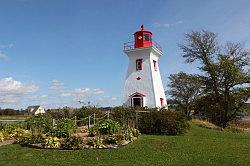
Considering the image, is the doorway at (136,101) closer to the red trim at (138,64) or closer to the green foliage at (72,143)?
the red trim at (138,64)

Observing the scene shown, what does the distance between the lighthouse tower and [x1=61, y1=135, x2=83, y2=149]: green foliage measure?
1650 centimetres

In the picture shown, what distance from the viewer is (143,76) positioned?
3123cm

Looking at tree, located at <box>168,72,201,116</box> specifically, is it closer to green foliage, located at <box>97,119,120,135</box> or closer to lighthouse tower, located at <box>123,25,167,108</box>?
lighthouse tower, located at <box>123,25,167,108</box>

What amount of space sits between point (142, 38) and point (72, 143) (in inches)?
774

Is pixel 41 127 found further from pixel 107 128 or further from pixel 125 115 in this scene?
pixel 125 115

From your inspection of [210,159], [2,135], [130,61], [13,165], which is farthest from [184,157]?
[130,61]

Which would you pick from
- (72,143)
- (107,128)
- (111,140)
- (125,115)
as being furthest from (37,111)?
(72,143)

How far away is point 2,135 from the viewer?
17.2m

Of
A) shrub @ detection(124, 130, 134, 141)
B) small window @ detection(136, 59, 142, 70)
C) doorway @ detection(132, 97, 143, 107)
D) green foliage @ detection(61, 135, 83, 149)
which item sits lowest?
green foliage @ detection(61, 135, 83, 149)

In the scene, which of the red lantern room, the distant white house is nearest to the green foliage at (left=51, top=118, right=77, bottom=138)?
the distant white house

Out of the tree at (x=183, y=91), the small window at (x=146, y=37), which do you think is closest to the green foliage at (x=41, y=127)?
the small window at (x=146, y=37)

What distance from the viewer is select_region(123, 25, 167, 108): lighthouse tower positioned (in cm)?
3061

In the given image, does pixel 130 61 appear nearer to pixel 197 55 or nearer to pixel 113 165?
pixel 197 55

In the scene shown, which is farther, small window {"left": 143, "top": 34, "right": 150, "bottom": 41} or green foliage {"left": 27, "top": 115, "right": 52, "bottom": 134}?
small window {"left": 143, "top": 34, "right": 150, "bottom": 41}
